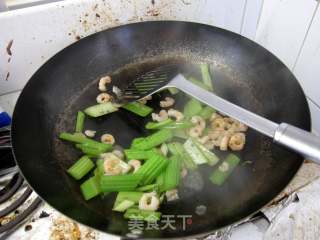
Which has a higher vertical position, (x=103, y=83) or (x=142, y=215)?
(x=103, y=83)

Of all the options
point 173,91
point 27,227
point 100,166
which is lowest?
point 27,227

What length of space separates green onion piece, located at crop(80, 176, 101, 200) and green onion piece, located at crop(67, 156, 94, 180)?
27mm

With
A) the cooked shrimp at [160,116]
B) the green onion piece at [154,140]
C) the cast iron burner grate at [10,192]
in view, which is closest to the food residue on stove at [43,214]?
the cast iron burner grate at [10,192]

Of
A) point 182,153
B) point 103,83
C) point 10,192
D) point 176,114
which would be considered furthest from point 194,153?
point 10,192

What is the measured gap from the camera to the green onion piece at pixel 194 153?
79cm

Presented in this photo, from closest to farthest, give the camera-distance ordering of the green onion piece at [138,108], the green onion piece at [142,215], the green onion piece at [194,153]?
the green onion piece at [142,215], the green onion piece at [194,153], the green onion piece at [138,108]

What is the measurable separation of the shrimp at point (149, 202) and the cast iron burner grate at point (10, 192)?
254mm

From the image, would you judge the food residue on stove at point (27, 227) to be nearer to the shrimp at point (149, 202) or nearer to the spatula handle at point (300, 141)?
the shrimp at point (149, 202)

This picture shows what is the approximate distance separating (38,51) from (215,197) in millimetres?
657

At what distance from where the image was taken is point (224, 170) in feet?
2.52

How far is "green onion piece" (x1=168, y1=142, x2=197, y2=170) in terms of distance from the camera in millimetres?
794

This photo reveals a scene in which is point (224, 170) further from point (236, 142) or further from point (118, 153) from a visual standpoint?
point (118, 153)

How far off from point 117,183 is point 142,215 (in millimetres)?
97

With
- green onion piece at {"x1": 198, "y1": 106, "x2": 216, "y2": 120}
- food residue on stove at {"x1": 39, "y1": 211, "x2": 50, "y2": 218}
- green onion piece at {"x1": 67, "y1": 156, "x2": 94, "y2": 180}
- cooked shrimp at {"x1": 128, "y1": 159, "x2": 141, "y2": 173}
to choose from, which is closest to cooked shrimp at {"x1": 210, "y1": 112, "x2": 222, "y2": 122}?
green onion piece at {"x1": 198, "y1": 106, "x2": 216, "y2": 120}
